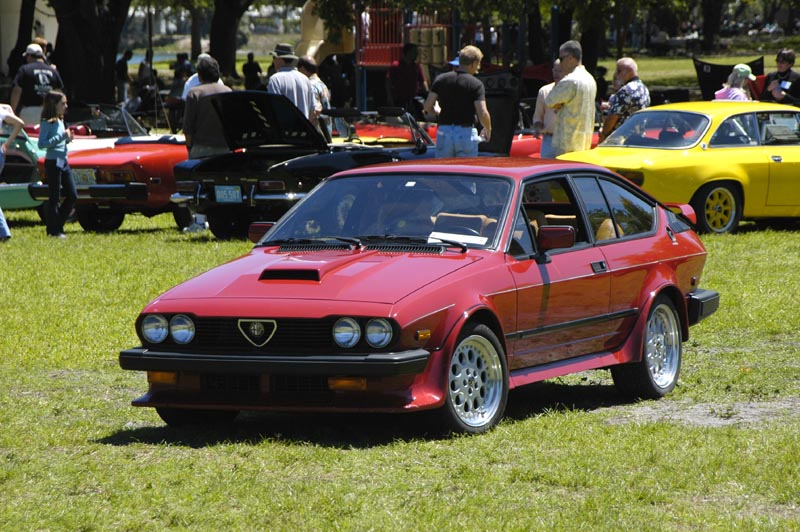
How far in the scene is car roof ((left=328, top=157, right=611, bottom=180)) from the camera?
7797 mm

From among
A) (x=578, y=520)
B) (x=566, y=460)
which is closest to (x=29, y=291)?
(x=566, y=460)

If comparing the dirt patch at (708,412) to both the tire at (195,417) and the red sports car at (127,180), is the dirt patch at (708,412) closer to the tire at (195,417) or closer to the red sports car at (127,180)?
the tire at (195,417)

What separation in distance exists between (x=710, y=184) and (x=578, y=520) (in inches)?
422

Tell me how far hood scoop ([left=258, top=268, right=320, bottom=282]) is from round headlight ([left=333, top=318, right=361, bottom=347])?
399 millimetres

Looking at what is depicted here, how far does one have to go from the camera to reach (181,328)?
6.86 m

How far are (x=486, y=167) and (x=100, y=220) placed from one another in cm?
1027

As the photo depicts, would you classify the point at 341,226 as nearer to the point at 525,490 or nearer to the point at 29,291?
the point at 525,490

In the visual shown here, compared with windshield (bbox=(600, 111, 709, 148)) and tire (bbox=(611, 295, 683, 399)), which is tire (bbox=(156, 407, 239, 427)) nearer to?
tire (bbox=(611, 295, 683, 399))

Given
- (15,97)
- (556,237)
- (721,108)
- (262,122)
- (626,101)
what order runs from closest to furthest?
(556,237), (262,122), (721,108), (626,101), (15,97)

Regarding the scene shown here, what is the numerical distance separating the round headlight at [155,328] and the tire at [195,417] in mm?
370

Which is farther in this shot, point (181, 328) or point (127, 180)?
point (127, 180)

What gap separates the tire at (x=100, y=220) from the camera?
17.0 metres

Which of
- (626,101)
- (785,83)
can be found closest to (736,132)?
(626,101)

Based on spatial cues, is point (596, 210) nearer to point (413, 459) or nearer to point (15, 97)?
point (413, 459)
